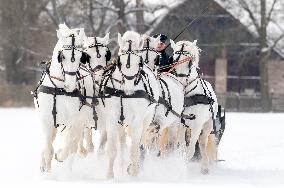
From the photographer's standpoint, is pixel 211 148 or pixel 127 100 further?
pixel 211 148

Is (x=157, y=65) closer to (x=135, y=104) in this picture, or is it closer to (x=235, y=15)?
(x=135, y=104)

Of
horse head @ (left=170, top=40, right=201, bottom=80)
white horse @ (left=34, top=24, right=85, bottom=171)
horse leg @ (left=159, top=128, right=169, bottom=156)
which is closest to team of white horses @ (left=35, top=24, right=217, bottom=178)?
white horse @ (left=34, top=24, right=85, bottom=171)

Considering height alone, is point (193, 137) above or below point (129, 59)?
below

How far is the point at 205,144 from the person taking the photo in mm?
13820

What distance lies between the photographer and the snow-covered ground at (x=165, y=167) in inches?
421

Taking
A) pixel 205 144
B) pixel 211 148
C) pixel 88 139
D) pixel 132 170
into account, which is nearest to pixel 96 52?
pixel 132 170

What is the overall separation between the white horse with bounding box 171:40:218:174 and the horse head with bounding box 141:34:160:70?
1.54ft

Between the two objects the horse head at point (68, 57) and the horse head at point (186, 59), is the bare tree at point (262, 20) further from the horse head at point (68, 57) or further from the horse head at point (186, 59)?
the horse head at point (68, 57)

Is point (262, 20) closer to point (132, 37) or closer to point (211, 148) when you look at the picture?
point (211, 148)

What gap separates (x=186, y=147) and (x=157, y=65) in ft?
5.17

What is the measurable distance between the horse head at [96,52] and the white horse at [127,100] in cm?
65

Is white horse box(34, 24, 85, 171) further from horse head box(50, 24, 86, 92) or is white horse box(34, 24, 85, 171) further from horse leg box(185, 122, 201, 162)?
horse leg box(185, 122, 201, 162)

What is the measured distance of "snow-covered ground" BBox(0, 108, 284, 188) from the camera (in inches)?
421

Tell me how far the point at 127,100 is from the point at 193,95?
2.50 m
